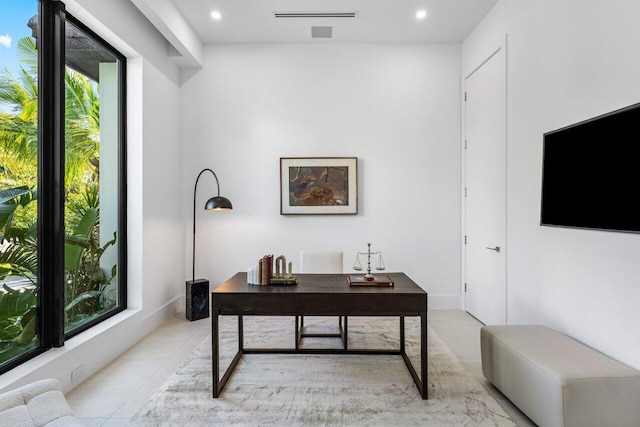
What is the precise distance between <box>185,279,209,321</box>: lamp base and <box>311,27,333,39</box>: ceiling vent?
3.19 metres

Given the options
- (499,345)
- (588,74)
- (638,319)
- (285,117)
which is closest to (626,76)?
(588,74)

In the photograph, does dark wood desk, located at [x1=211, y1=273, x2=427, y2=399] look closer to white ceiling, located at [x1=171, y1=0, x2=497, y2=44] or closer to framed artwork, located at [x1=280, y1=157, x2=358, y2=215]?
framed artwork, located at [x1=280, y1=157, x2=358, y2=215]

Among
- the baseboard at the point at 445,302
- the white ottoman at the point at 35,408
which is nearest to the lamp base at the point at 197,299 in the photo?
the white ottoman at the point at 35,408

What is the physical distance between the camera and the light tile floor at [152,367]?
2383mm

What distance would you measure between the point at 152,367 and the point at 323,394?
1.44m

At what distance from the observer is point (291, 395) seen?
256cm

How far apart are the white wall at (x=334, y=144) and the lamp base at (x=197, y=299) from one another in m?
0.42

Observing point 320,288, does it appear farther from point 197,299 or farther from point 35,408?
point 197,299

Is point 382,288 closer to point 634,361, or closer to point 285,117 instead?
point 634,361

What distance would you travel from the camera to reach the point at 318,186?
15.5 feet

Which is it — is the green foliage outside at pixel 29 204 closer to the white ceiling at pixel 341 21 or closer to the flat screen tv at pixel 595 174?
the white ceiling at pixel 341 21

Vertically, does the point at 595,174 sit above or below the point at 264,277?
above

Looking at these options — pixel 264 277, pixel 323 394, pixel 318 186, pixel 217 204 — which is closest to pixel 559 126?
pixel 264 277

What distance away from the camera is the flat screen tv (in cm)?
195
